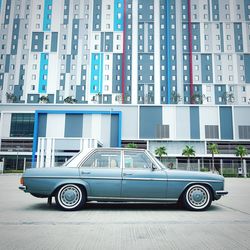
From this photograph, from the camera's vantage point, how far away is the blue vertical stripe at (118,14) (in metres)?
78.1

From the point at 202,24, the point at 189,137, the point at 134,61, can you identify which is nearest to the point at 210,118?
the point at 189,137

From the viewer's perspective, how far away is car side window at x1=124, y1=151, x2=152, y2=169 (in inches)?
264

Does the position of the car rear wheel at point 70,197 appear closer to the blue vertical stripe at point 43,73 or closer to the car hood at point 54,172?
the car hood at point 54,172

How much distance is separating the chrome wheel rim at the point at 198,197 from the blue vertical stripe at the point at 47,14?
8104cm

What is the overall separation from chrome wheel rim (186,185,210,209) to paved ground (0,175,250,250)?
0.29m

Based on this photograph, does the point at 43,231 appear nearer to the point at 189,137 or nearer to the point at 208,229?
the point at 208,229

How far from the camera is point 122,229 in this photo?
15.2 ft

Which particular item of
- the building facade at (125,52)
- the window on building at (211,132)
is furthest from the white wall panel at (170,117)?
the building facade at (125,52)

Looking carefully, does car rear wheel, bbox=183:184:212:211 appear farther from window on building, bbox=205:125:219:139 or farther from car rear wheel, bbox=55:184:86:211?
window on building, bbox=205:125:219:139

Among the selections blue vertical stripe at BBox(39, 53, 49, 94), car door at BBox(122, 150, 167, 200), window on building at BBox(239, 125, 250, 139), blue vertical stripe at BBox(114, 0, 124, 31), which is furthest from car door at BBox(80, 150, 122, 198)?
blue vertical stripe at BBox(114, 0, 124, 31)

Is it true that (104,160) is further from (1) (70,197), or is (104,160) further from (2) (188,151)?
(2) (188,151)

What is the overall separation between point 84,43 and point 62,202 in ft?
252

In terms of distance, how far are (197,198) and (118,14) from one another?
79953 millimetres

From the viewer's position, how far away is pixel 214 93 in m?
76.5
